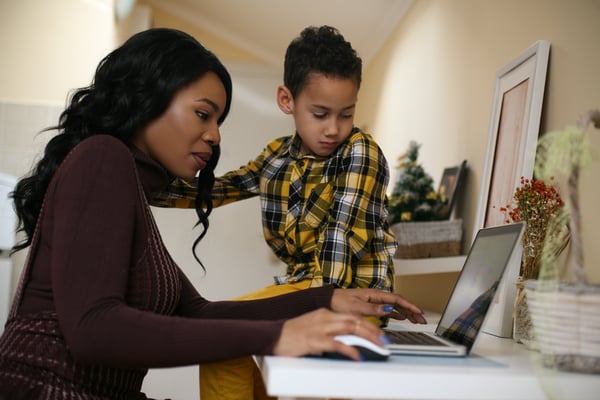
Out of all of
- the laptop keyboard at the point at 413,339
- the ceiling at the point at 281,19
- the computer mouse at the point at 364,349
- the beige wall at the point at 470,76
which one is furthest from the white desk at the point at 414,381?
the ceiling at the point at 281,19

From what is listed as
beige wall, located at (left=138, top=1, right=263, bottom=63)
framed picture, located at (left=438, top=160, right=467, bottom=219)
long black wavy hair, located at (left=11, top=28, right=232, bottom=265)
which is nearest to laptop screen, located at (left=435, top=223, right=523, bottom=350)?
long black wavy hair, located at (left=11, top=28, right=232, bottom=265)

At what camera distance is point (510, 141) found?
1.89 meters

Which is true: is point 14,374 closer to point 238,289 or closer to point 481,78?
point 481,78

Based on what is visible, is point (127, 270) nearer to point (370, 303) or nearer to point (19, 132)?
point (370, 303)

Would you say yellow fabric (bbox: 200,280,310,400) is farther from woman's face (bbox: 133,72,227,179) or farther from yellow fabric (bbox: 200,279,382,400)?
woman's face (bbox: 133,72,227,179)

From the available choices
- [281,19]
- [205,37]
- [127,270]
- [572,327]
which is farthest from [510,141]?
[205,37]

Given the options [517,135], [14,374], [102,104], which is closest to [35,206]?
[102,104]

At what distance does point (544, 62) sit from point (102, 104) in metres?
1.10

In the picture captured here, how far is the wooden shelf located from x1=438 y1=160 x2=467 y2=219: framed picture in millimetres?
237

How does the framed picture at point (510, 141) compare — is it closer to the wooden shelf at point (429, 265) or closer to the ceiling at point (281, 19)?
the wooden shelf at point (429, 265)

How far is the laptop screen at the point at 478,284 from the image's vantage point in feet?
3.60

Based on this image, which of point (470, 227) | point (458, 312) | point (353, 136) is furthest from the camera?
point (470, 227)

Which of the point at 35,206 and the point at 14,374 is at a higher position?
the point at 35,206

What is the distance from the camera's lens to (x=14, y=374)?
1.05 metres
